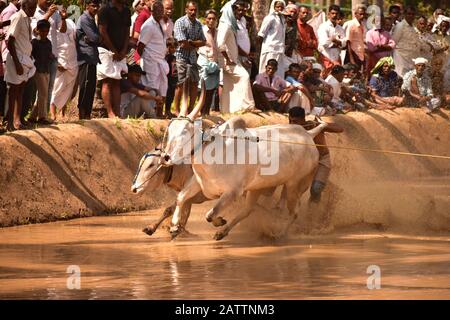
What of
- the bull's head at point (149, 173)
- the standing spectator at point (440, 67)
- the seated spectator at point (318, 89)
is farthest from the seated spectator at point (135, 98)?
the standing spectator at point (440, 67)

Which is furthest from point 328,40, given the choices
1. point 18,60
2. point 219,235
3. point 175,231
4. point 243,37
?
point 175,231

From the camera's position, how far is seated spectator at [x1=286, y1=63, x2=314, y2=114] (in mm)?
20766

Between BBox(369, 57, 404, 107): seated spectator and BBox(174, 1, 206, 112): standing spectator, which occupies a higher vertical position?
BBox(174, 1, 206, 112): standing spectator

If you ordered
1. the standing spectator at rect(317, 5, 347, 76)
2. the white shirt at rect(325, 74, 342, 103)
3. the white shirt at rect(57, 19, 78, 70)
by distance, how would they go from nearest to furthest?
the white shirt at rect(57, 19, 78, 70) < the white shirt at rect(325, 74, 342, 103) < the standing spectator at rect(317, 5, 347, 76)

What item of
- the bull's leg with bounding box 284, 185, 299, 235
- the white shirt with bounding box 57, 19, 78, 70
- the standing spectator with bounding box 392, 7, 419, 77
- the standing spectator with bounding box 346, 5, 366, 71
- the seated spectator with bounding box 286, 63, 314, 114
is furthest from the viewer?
the standing spectator with bounding box 392, 7, 419, 77

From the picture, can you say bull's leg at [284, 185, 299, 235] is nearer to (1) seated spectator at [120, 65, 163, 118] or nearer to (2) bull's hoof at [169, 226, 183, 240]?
(2) bull's hoof at [169, 226, 183, 240]

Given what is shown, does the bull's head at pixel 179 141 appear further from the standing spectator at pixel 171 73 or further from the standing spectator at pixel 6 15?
the standing spectator at pixel 171 73

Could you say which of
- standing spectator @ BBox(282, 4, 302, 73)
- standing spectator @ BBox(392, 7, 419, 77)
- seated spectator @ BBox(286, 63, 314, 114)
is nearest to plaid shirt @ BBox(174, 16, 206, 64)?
seated spectator @ BBox(286, 63, 314, 114)

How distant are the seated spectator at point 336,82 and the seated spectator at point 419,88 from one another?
190cm

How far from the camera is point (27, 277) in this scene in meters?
12.4

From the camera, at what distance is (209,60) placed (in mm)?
19719

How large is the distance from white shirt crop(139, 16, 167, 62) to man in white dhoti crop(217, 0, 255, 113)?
3.59 ft
